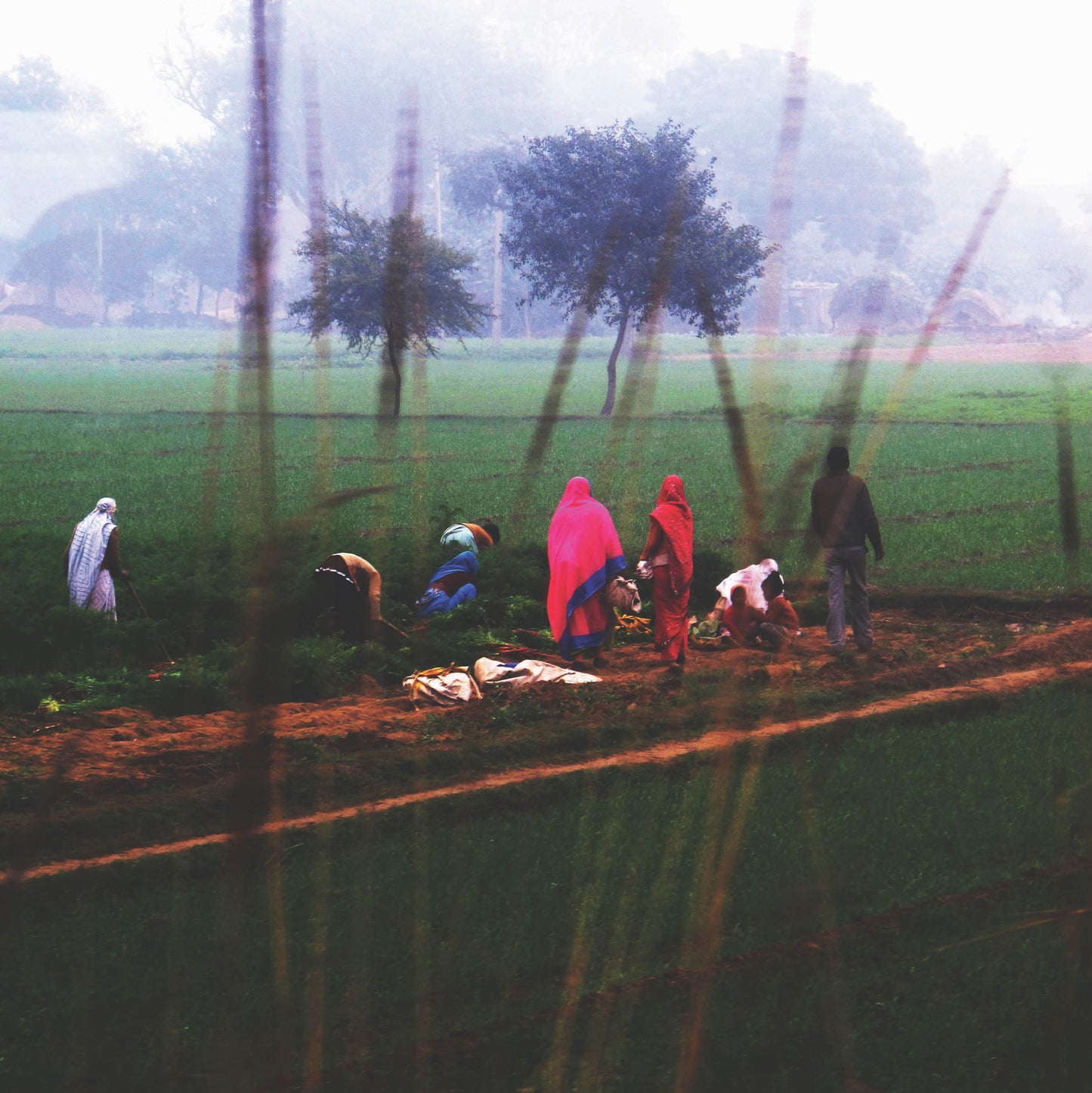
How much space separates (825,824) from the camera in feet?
21.6

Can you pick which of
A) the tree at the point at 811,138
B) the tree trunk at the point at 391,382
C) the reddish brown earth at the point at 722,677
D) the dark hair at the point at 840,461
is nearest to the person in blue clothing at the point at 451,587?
the reddish brown earth at the point at 722,677

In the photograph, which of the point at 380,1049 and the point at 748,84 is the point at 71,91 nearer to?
the point at 748,84

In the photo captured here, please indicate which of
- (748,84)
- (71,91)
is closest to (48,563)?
(71,91)

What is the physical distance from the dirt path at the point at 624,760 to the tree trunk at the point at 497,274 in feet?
170

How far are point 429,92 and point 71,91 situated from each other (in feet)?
48.0

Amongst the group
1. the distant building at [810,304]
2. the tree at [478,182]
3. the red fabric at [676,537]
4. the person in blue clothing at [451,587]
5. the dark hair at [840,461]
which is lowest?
the person in blue clothing at [451,587]

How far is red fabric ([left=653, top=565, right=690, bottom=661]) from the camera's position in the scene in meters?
10.1

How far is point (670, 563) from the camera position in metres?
10.0

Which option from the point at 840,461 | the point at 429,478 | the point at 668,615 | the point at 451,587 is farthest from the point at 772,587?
the point at 429,478

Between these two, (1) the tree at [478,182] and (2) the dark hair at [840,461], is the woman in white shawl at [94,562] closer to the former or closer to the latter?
(2) the dark hair at [840,461]

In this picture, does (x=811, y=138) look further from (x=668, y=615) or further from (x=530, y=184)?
(x=668, y=615)

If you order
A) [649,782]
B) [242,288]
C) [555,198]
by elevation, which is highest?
[555,198]

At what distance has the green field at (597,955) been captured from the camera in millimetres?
4184

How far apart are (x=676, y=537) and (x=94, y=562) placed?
4.74m
